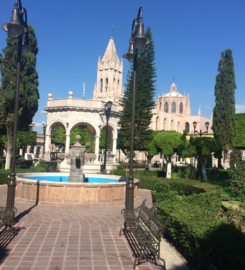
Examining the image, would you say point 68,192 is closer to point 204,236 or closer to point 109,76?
point 204,236

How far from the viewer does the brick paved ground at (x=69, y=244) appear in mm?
4587

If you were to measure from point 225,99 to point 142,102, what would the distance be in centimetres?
940

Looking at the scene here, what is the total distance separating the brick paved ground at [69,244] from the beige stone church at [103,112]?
660 inches

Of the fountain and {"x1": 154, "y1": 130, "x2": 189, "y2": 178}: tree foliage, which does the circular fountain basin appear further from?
{"x1": 154, "y1": 130, "x2": 189, "y2": 178}: tree foliage

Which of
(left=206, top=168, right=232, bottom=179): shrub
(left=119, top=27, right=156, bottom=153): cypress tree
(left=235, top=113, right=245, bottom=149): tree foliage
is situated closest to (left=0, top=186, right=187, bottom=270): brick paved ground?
(left=206, top=168, right=232, bottom=179): shrub

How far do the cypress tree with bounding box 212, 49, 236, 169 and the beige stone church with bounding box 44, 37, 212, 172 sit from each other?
7.29m

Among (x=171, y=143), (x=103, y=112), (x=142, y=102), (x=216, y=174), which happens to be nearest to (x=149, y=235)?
(x=171, y=143)

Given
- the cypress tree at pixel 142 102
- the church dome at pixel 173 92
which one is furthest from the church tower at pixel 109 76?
the cypress tree at pixel 142 102

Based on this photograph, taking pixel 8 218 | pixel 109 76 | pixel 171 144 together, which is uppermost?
pixel 109 76

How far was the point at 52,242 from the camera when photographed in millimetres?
5594

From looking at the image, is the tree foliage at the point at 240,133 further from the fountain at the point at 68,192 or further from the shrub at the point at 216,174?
the fountain at the point at 68,192

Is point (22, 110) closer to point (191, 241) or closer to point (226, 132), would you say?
point (191, 241)

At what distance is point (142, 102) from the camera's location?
105ft

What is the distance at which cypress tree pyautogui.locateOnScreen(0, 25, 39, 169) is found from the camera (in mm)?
19156
